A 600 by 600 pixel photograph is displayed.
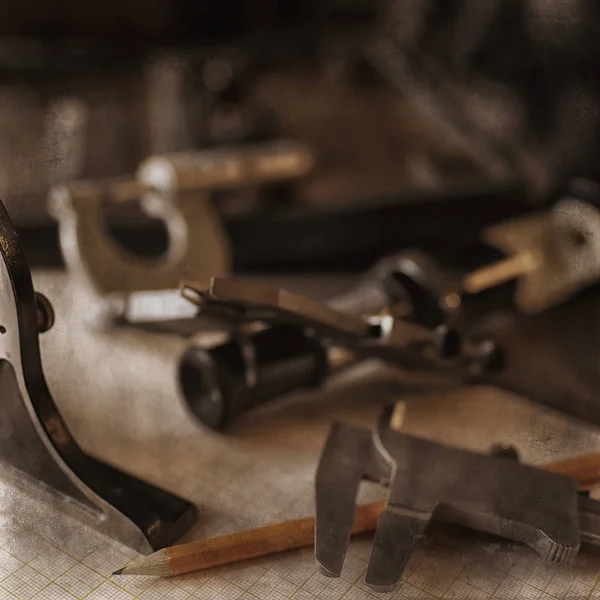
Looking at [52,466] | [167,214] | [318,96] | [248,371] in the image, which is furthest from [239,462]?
[318,96]

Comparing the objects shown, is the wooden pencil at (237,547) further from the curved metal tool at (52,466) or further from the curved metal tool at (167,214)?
the curved metal tool at (167,214)

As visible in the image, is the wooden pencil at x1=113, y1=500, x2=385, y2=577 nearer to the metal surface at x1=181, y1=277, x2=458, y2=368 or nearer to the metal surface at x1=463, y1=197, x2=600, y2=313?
the metal surface at x1=181, y1=277, x2=458, y2=368

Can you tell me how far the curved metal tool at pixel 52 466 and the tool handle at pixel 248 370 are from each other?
0.15m

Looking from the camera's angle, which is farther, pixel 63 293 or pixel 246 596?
pixel 63 293

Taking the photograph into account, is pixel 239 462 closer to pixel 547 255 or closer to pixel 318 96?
pixel 547 255

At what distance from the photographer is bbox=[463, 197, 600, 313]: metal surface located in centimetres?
105

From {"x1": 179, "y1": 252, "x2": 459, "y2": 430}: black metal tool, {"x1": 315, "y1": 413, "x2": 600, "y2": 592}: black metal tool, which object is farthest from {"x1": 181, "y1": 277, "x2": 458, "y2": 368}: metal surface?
{"x1": 315, "y1": 413, "x2": 600, "y2": 592}: black metal tool

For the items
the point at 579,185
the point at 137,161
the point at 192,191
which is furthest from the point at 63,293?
the point at 579,185

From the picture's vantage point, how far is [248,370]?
854mm

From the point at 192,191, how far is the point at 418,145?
0.50 m

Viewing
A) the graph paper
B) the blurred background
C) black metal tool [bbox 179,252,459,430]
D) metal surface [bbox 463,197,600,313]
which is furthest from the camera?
the blurred background

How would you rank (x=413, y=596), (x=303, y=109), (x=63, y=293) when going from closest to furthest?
1. (x=413, y=596)
2. (x=63, y=293)
3. (x=303, y=109)

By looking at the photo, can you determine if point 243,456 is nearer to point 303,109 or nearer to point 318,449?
point 318,449

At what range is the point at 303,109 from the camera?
1.52 meters
